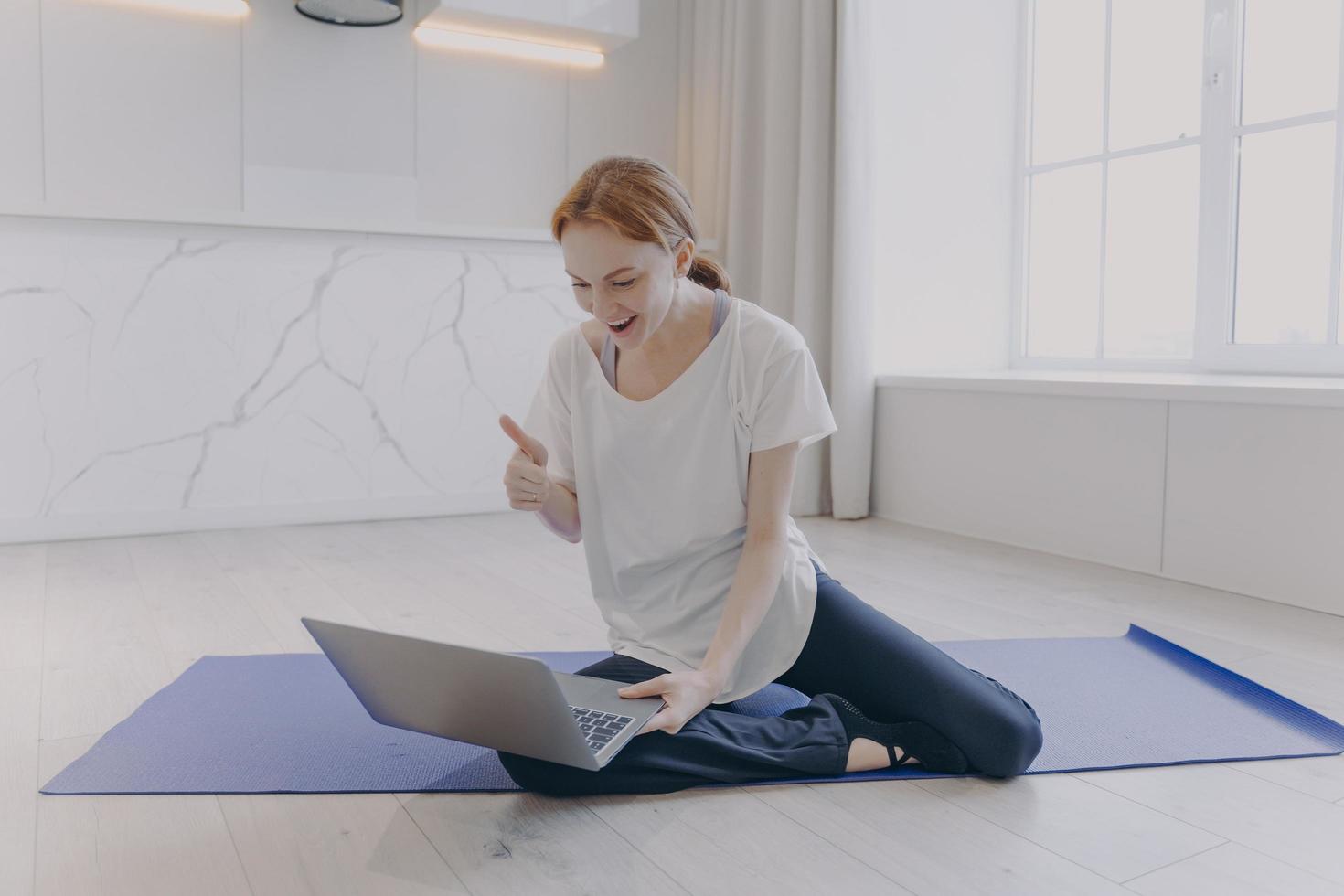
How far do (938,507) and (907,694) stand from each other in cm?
197

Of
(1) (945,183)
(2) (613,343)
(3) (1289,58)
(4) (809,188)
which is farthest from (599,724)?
(1) (945,183)

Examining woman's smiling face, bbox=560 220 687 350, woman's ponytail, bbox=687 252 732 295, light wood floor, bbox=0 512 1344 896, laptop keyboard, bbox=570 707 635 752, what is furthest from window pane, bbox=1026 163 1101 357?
laptop keyboard, bbox=570 707 635 752

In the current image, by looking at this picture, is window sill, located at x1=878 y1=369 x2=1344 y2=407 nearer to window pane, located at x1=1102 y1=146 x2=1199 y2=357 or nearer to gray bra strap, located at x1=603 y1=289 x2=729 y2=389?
window pane, located at x1=1102 y1=146 x2=1199 y2=357

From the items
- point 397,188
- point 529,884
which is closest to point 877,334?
point 397,188

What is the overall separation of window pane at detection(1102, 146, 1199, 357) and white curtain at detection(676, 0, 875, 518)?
2.48 feet

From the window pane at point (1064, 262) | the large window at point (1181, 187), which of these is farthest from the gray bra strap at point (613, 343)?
the window pane at point (1064, 262)

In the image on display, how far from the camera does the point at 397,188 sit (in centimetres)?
358

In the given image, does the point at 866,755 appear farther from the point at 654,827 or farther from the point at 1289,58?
the point at 1289,58

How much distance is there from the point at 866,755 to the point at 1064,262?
2651 mm

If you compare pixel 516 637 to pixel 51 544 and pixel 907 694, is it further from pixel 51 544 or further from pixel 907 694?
pixel 51 544

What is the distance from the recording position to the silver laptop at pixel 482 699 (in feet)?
3.65

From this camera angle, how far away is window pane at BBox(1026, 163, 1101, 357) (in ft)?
11.6

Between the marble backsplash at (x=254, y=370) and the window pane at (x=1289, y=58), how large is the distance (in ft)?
6.75

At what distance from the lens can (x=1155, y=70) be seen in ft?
10.8
